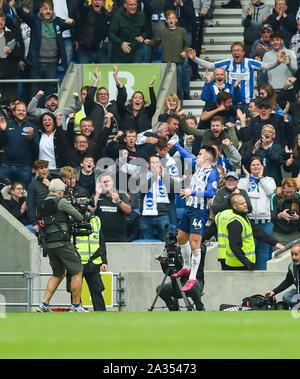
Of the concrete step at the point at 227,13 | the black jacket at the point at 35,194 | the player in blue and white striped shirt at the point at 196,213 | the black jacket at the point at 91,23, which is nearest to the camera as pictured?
the player in blue and white striped shirt at the point at 196,213

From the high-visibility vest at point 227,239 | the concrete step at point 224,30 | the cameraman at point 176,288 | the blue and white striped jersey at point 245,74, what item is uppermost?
the concrete step at point 224,30

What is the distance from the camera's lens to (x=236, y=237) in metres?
19.4

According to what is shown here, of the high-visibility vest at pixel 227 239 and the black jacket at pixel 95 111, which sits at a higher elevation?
the black jacket at pixel 95 111

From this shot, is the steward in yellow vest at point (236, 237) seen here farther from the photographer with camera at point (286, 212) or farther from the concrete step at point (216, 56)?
the concrete step at point (216, 56)

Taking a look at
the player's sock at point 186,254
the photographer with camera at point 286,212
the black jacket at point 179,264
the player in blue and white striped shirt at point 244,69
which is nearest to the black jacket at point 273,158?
the photographer with camera at point 286,212

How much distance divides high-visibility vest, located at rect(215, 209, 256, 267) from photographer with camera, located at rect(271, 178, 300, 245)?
889mm

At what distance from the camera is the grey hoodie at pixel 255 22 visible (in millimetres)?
24703

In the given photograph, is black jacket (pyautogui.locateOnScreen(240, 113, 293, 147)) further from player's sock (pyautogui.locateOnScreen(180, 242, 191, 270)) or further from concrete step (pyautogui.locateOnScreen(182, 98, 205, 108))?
player's sock (pyautogui.locateOnScreen(180, 242, 191, 270))

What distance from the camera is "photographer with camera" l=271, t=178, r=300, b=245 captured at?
2036 centimetres

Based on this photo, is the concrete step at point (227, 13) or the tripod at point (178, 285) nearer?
the tripod at point (178, 285)

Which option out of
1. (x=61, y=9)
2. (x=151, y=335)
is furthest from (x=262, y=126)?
(x=151, y=335)

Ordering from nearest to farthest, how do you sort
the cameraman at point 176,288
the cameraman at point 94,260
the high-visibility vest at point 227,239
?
1. the cameraman at point 176,288
2. the cameraman at point 94,260
3. the high-visibility vest at point 227,239

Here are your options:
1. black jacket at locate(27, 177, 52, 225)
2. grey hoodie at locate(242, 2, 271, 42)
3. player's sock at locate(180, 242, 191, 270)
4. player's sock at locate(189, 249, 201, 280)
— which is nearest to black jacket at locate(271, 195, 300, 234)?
player's sock at locate(180, 242, 191, 270)

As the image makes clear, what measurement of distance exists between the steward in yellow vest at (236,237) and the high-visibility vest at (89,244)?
5.98 feet
